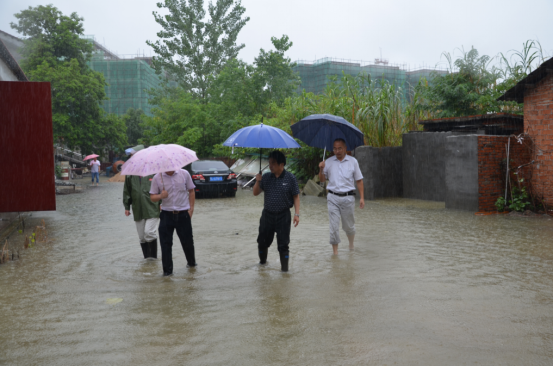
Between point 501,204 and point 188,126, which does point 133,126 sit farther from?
point 501,204

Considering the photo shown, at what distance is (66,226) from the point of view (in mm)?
12898

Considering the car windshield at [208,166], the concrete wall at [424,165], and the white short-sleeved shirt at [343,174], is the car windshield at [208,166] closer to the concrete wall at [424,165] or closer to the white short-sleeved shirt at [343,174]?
the concrete wall at [424,165]

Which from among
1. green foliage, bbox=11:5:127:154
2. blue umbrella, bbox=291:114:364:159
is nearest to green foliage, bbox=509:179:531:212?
blue umbrella, bbox=291:114:364:159

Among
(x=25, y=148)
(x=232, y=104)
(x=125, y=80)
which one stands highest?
(x=125, y=80)

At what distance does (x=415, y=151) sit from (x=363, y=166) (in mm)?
1814

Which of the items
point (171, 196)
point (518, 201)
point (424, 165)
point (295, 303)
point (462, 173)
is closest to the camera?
point (295, 303)

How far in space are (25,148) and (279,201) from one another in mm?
6899

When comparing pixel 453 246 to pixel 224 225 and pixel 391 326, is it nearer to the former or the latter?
pixel 391 326

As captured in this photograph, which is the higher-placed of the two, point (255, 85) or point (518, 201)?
point (255, 85)

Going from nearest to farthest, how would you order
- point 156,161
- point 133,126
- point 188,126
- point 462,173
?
point 156,161 < point 462,173 < point 188,126 < point 133,126

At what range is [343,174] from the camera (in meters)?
8.13

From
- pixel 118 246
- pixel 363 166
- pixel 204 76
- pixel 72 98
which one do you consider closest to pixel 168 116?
pixel 72 98

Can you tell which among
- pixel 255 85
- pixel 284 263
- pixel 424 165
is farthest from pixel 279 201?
pixel 255 85

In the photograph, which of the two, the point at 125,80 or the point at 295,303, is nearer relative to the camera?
the point at 295,303
